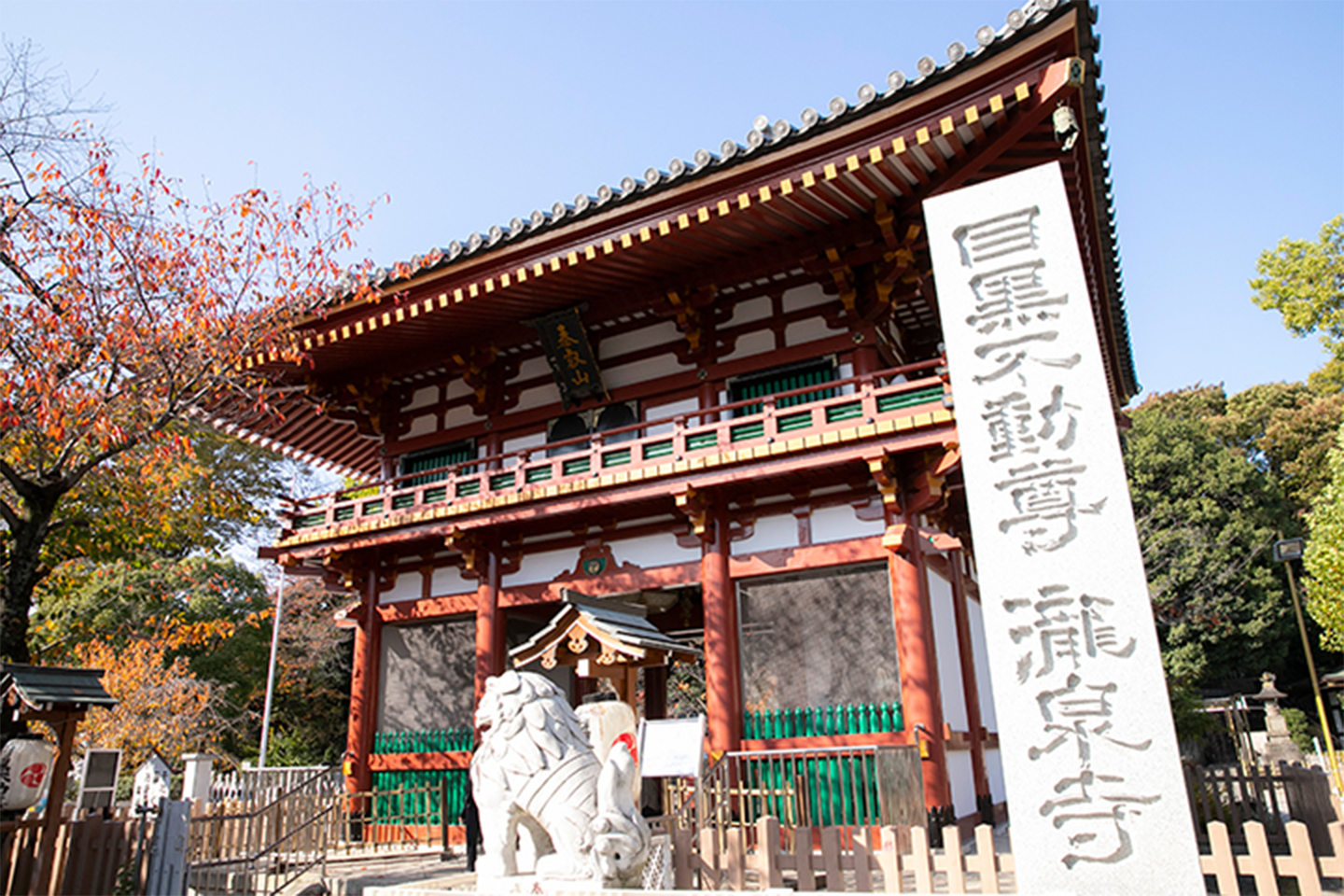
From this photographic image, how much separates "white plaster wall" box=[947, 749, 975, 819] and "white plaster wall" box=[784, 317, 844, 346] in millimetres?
5394

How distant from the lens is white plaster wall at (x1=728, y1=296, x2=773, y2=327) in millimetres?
11529

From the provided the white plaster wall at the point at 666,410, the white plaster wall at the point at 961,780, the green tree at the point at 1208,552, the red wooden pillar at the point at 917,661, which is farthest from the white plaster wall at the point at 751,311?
the green tree at the point at 1208,552

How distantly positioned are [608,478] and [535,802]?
19.9 ft

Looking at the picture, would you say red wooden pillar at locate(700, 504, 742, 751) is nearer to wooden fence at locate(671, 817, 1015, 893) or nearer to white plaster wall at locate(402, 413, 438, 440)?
wooden fence at locate(671, 817, 1015, 893)

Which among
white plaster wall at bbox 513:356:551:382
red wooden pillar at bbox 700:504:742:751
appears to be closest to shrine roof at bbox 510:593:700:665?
red wooden pillar at bbox 700:504:742:751

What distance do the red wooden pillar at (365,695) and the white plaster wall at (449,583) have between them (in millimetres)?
1092

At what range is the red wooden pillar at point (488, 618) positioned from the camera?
11.6 m

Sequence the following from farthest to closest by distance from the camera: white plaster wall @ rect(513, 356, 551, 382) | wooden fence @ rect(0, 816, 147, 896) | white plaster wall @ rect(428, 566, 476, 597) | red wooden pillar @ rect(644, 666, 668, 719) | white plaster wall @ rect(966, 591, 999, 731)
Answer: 1. red wooden pillar @ rect(644, 666, 668, 719)
2. white plaster wall @ rect(513, 356, 551, 382)
3. white plaster wall @ rect(428, 566, 476, 597)
4. white plaster wall @ rect(966, 591, 999, 731)
5. wooden fence @ rect(0, 816, 147, 896)

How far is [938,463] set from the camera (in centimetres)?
943

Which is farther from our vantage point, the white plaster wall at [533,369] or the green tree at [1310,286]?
the green tree at [1310,286]

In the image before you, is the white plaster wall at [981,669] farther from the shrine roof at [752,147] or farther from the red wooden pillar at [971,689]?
the shrine roof at [752,147]

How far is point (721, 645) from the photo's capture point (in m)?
10.1

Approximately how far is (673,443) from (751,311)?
92.7 inches

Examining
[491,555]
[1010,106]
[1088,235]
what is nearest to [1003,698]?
[1010,106]
